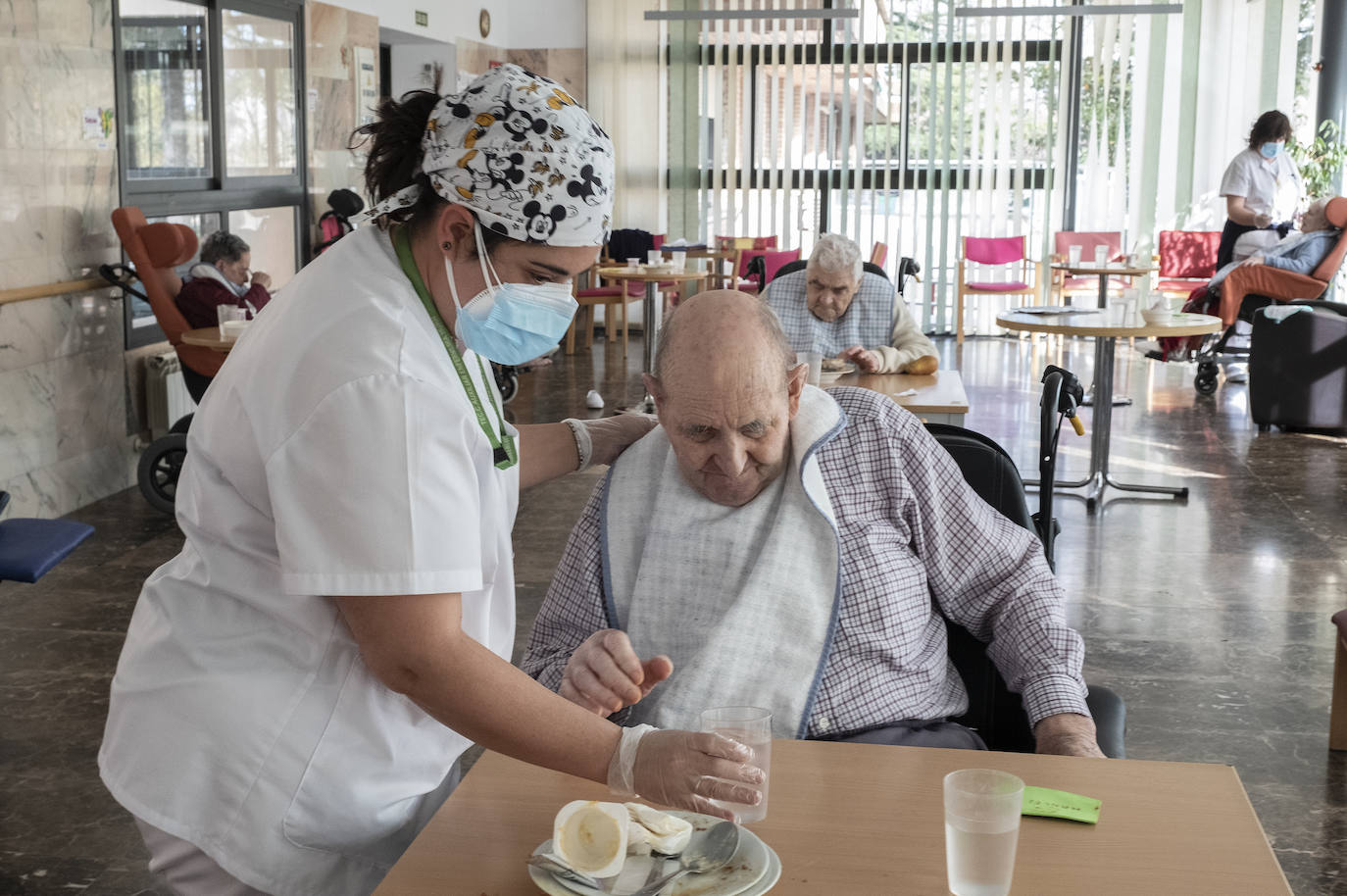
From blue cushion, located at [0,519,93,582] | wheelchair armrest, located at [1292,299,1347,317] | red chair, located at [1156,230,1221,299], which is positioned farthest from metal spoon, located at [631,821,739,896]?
red chair, located at [1156,230,1221,299]

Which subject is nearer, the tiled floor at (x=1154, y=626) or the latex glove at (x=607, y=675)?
the latex glove at (x=607, y=675)

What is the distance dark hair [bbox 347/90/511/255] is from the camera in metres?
1.41

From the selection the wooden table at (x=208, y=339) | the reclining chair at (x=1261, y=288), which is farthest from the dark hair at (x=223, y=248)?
the reclining chair at (x=1261, y=288)

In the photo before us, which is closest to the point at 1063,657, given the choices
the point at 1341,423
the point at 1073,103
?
the point at 1341,423

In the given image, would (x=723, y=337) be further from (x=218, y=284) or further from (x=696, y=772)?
(x=218, y=284)

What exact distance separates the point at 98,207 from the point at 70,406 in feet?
2.99

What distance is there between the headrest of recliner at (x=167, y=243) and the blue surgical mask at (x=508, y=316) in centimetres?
453

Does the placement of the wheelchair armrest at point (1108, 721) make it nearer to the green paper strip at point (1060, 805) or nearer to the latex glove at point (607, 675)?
the green paper strip at point (1060, 805)

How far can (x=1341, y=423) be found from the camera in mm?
7109

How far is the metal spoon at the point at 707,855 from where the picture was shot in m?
1.18

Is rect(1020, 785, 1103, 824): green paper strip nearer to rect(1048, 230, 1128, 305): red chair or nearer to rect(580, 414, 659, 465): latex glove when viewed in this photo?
rect(580, 414, 659, 465): latex glove

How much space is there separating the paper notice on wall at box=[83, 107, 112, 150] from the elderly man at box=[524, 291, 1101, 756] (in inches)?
182

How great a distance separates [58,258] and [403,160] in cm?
466

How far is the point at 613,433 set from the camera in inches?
80.3
